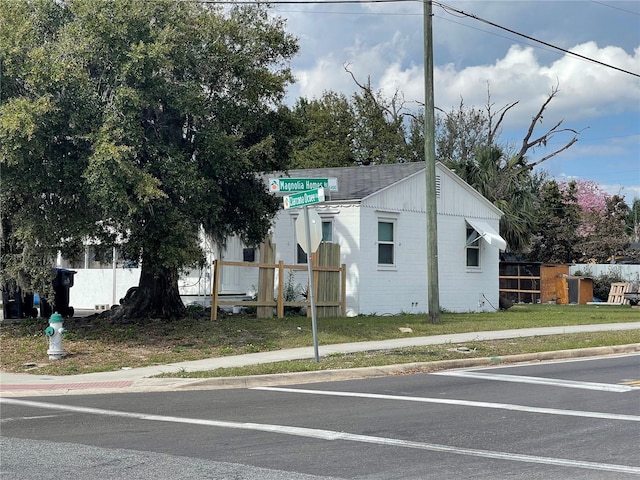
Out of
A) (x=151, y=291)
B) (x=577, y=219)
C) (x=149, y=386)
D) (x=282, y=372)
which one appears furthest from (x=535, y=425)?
(x=577, y=219)

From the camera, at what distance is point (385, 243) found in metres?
24.2

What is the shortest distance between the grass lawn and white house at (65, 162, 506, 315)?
7.73 ft

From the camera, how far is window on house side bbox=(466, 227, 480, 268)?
27.2m

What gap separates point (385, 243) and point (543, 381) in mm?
12208

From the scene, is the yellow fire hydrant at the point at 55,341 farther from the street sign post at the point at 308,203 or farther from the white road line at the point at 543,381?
the white road line at the point at 543,381

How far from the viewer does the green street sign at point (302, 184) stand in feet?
44.5

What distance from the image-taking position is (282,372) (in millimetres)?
13047

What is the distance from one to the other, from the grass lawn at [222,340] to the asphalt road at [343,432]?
8.53 ft

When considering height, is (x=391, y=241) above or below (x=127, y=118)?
below

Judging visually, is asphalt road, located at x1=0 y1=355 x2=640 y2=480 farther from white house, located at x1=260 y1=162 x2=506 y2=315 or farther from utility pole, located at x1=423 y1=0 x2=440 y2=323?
white house, located at x1=260 y1=162 x2=506 y2=315

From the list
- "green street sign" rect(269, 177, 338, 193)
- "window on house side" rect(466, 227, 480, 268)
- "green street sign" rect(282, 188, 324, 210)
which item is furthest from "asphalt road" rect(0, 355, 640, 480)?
"window on house side" rect(466, 227, 480, 268)

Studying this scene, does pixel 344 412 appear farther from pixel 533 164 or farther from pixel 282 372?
pixel 533 164

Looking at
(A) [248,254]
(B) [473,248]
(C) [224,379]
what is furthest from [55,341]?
(B) [473,248]

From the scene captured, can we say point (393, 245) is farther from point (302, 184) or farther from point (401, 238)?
point (302, 184)
